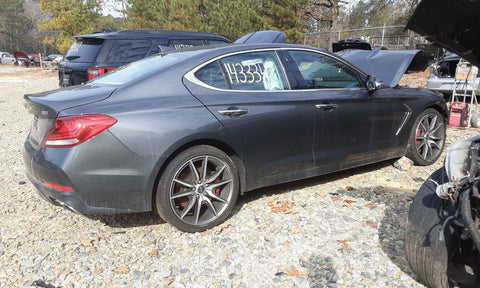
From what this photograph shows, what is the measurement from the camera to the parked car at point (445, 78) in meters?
8.70

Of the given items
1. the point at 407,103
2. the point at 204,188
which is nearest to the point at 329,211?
the point at 204,188

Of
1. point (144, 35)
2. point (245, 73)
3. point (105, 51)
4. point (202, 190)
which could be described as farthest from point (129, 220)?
point (144, 35)

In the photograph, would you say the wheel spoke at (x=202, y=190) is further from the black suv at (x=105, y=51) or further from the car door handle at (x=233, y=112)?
the black suv at (x=105, y=51)

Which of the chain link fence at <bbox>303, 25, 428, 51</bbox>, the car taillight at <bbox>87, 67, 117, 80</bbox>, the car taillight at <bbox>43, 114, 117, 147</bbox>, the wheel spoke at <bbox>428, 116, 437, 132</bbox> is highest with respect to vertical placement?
the chain link fence at <bbox>303, 25, 428, 51</bbox>

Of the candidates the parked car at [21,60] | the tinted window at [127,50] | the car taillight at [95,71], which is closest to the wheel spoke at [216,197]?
the car taillight at [95,71]

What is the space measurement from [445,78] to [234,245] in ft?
27.6

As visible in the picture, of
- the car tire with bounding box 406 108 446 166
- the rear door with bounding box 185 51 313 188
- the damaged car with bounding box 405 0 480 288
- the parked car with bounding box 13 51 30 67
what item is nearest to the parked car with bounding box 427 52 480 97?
the car tire with bounding box 406 108 446 166

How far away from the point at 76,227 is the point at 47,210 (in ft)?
1.86

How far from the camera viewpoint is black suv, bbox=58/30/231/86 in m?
7.09

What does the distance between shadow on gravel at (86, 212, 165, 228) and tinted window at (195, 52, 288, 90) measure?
1.40 meters

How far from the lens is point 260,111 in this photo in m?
3.49

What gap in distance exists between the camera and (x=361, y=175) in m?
4.76

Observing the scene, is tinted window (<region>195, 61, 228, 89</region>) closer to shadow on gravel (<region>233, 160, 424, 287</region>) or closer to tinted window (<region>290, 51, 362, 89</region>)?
tinted window (<region>290, 51, 362, 89</region>)

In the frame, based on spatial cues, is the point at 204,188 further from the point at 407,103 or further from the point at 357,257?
the point at 407,103
